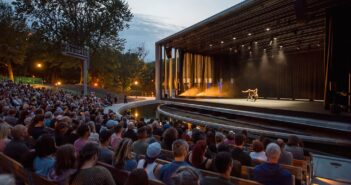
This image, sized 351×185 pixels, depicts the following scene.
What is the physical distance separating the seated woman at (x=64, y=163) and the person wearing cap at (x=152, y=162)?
0.83m

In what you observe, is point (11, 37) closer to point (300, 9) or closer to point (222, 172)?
point (300, 9)

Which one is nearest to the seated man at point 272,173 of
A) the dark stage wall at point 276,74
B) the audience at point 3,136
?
the audience at point 3,136

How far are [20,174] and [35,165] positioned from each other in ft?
0.63

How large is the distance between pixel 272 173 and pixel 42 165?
2.49 m

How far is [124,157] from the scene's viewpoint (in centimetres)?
350

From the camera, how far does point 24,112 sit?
779 cm

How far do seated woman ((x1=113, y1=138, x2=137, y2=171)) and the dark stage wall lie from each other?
23692 millimetres

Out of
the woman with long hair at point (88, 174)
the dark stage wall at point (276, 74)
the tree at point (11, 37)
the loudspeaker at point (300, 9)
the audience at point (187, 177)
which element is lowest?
the woman with long hair at point (88, 174)

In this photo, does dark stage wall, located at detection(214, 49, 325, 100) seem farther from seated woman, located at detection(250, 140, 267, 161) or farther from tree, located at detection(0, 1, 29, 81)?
tree, located at detection(0, 1, 29, 81)

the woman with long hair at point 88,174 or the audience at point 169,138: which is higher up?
the woman with long hair at point 88,174

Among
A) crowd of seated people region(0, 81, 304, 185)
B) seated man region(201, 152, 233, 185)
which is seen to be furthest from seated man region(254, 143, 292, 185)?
seated man region(201, 152, 233, 185)

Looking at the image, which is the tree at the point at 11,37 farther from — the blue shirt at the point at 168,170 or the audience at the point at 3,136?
the blue shirt at the point at 168,170

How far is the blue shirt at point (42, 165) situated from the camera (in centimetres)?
342

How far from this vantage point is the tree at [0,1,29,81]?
42.5 m
